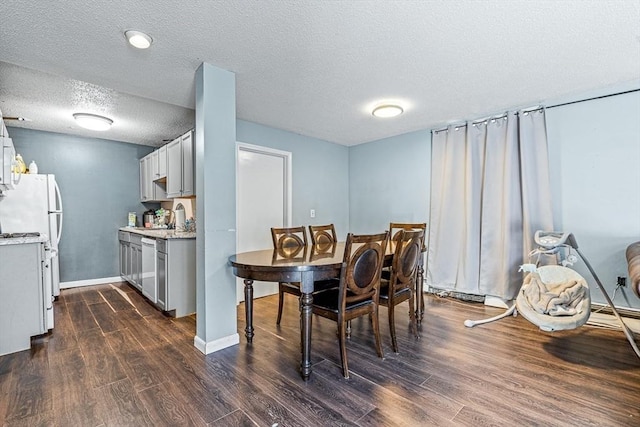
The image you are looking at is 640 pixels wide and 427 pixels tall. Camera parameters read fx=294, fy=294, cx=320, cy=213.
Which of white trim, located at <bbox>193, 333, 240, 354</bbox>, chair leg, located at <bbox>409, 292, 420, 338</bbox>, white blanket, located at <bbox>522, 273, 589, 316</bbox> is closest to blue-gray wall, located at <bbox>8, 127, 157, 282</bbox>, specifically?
white trim, located at <bbox>193, 333, 240, 354</bbox>

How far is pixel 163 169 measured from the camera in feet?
13.6

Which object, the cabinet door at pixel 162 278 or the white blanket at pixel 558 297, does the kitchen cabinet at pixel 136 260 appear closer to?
the cabinet door at pixel 162 278

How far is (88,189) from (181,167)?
2154 millimetres

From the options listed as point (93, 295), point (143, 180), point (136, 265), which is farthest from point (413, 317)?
point (143, 180)

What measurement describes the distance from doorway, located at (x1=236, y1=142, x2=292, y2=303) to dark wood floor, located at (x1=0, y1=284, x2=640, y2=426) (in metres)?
1.25

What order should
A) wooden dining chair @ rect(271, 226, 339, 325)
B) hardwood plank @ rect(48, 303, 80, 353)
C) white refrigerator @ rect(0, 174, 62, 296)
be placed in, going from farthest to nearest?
white refrigerator @ rect(0, 174, 62, 296), wooden dining chair @ rect(271, 226, 339, 325), hardwood plank @ rect(48, 303, 80, 353)

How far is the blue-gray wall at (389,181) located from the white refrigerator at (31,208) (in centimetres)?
412

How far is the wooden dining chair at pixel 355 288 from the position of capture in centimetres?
197

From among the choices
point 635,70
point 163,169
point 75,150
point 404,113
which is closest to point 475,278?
point 404,113

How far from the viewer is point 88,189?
4.60 metres

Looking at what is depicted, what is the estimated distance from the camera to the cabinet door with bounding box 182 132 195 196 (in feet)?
11.3

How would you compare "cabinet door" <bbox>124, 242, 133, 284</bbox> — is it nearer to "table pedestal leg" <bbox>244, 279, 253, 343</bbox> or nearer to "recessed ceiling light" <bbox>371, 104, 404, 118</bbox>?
"table pedestal leg" <bbox>244, 279, 253, 343</bbox>

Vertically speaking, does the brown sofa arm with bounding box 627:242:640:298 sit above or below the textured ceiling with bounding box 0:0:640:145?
below

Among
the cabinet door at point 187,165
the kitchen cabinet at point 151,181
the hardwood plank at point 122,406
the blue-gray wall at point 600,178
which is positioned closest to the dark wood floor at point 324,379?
the hardwood plank at point 122,406
